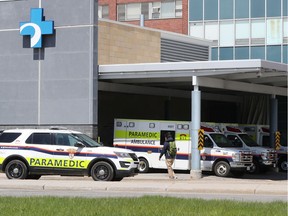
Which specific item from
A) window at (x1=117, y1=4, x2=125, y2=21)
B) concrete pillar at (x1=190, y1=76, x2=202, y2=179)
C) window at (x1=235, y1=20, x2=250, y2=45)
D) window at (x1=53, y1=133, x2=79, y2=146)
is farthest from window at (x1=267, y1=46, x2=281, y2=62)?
window at (x1=53, y1=133, x2=79, y2=146)

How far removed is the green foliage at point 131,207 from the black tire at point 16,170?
8666mm

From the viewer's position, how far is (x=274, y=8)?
Result: 54.4 meters

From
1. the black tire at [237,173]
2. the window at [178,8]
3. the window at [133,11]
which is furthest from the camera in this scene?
the window at [133,11]

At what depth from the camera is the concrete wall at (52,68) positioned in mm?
33500

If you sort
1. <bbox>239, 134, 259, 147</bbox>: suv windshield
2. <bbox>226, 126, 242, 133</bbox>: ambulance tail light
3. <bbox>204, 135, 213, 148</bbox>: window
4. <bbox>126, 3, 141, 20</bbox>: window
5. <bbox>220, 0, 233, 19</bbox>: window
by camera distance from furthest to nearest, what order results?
<bbox>126, 3, 141, 20</bbox>: window
<bbox>220, 0, 233, 19</bbox>: window
<bbox>226, 126, 242, 133</bbox>: ambulance tail light
<bbox>239, 134, 259, 147</bbox>: suv windshield
<bbox>204, 135, 213, 148</bbox>: window

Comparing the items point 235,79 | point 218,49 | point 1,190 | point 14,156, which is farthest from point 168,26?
point 1,190

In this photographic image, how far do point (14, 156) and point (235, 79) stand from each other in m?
12.8

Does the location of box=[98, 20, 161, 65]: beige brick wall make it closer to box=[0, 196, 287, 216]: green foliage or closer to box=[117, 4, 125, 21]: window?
box=[117, 4, 125, 21]: window

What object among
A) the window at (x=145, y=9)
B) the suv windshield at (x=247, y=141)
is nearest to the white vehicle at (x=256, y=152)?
the suv windshield at (x=247, y=141)

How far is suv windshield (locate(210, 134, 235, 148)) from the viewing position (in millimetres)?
32250

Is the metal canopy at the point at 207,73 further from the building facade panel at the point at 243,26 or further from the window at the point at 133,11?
the window at the point at 133,11

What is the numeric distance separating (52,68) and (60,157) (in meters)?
9.35

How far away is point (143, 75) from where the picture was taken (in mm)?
33188

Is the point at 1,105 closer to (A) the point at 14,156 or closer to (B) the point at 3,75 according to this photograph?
(B) the point at 3,75
